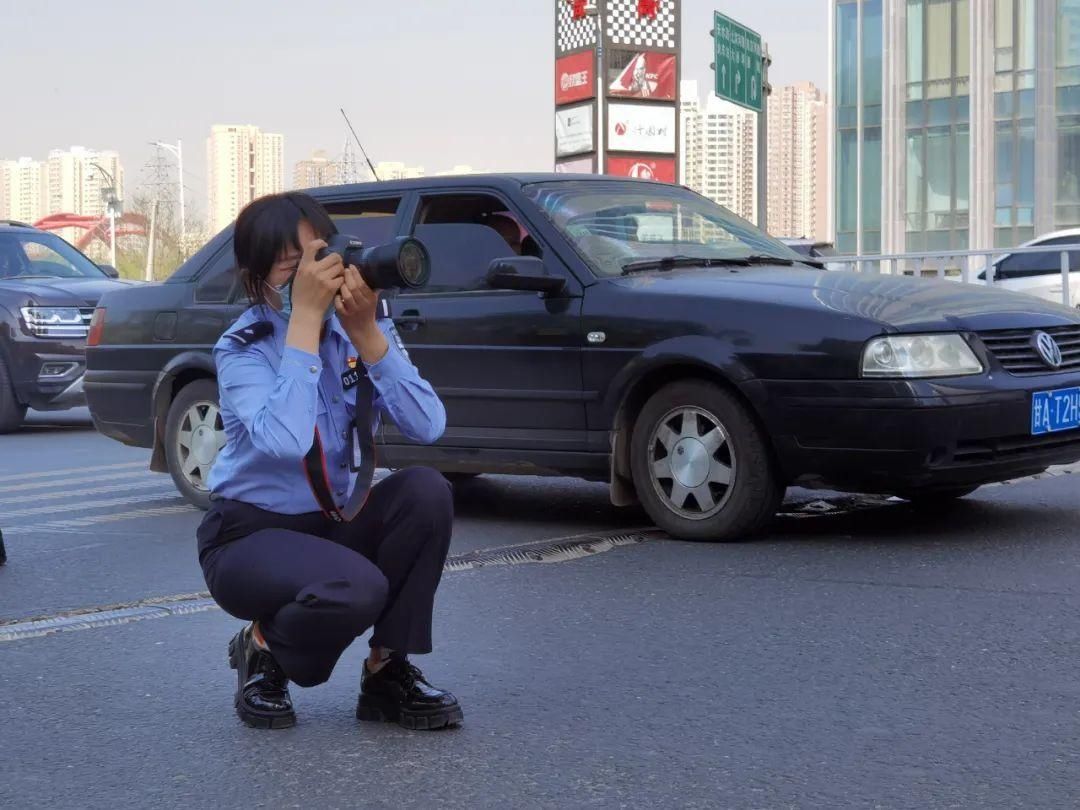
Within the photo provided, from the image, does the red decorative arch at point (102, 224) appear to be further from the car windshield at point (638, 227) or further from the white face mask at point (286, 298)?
the white face mask at point (286, 298)

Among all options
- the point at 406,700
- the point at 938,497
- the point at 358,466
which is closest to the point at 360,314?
the point at 358,466

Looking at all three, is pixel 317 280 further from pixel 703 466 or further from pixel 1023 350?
pixel 1023 350

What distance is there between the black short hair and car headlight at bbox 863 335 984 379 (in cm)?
307

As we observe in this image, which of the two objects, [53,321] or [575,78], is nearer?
[53,321]

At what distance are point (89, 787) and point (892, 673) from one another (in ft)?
6.86

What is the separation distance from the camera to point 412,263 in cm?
370

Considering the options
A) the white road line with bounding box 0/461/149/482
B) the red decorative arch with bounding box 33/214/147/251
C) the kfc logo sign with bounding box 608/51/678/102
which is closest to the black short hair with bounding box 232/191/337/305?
the white road line with bounding box 0/461/149/482

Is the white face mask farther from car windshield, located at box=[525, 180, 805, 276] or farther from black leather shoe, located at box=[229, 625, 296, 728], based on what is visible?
car windshield, located at box=[525, 180, 805, 276]

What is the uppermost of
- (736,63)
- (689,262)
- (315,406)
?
(736,63)

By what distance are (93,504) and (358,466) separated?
5.39 m

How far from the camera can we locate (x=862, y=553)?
6660 mm

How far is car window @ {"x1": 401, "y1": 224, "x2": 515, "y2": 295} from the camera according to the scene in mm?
7734

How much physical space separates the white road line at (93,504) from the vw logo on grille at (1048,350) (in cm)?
467

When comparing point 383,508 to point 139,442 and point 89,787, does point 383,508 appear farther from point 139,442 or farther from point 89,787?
point 139,442
